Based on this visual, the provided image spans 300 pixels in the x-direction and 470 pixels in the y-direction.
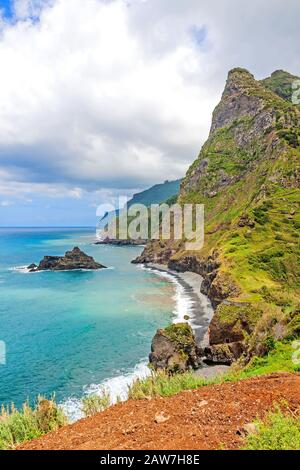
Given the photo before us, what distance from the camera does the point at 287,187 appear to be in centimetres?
10850

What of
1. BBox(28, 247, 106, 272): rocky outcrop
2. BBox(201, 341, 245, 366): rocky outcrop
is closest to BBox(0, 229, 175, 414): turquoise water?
BBox(201, 341, 245, 366): rocky outcrop

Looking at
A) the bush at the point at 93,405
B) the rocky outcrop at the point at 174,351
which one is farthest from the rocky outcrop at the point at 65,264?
the bush at the point at 93,405

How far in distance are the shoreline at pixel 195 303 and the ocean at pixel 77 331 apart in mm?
1726

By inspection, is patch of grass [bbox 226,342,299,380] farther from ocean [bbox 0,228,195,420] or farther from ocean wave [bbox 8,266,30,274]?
ocean wave [bbox 8,266,30,274]

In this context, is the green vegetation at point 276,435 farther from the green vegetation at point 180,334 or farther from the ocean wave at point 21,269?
the ocean wave at point 21,269

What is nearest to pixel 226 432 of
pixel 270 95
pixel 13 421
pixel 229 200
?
pixel 13 421

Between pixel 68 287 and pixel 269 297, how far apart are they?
54.6 metres

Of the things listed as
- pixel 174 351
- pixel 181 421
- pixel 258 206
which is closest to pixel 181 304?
pixel 174 351

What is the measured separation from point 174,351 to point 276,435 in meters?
31.7

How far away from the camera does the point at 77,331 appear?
183ft

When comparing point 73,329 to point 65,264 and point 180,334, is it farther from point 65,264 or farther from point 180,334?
point 65,264

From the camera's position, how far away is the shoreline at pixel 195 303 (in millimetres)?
52934

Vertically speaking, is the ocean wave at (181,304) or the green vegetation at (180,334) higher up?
the green vegetation at (180,334)

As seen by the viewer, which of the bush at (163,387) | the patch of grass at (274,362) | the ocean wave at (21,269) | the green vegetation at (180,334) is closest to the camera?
the bush at (163,387)
